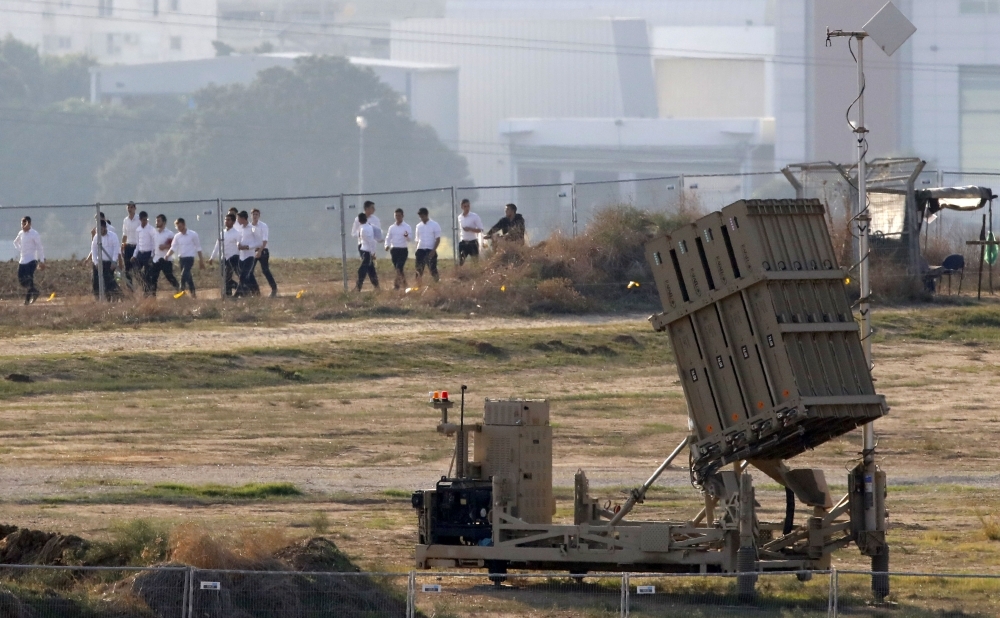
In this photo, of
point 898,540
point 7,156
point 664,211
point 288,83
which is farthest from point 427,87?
point 898,540

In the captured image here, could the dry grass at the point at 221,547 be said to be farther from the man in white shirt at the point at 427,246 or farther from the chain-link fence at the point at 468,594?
the man in white shirt at the point at 427,246

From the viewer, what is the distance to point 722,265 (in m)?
15.1

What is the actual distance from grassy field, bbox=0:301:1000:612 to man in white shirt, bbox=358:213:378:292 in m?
2.82

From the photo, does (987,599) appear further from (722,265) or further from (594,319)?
(594,319)

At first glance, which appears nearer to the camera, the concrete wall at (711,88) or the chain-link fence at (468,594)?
the chain-link fence at (468,594)

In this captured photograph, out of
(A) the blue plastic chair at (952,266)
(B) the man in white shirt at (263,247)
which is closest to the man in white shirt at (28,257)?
(B) the man in white shirt at (263,247)

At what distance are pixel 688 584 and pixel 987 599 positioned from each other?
2700 mm

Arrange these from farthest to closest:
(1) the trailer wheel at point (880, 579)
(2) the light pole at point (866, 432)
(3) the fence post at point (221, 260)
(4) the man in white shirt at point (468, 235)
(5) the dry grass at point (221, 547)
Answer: (4) the man in white shirt at point (468, 235)
(3) the fence post at point (221, 260)
(2) the light pole at point (866, 432)
(1) the trailer wheel at point (880, 579)
(5) the dry grass at point (221, 547)

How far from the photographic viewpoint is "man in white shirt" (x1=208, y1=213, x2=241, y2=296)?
35125mm

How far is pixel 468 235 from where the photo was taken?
36875mm

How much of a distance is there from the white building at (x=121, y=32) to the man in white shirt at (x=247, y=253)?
161 metres

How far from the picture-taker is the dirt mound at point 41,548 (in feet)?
50.0

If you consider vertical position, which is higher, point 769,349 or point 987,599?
point 769,349

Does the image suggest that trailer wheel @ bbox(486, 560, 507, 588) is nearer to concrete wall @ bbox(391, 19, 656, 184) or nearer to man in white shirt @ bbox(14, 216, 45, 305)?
man in white shirt @ bbox(14, 216, 45, 305)
